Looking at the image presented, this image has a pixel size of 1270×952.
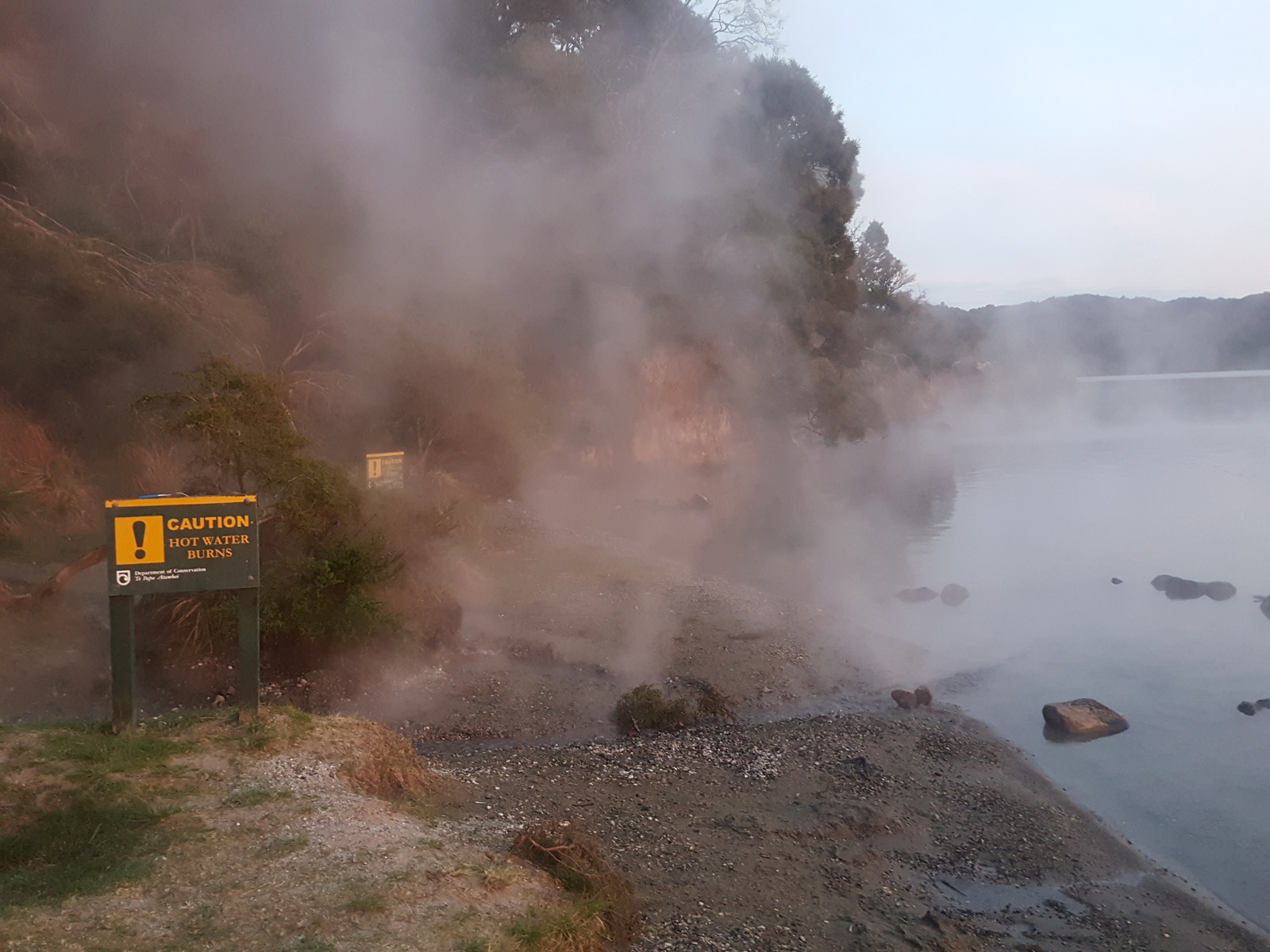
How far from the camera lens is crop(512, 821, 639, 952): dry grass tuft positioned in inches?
130

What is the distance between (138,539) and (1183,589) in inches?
539

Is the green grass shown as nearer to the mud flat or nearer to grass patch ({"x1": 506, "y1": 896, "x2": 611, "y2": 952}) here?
grass patch ({"x1": 506, "y1": 896, "x2": 611, "y2": 952})

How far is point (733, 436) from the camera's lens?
850 inches

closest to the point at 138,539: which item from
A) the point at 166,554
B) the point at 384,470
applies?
the point at 166,554

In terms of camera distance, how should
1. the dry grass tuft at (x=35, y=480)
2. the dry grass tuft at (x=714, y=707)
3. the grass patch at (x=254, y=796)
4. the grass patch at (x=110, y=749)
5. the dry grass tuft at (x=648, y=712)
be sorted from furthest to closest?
the dry grass tuft at (x=35, y=480), the dry grass tuft at (x=714, y=707), the dry grass tuft at (x=648, y=712), the grass patch at (x=110, y=749), the grass patch at (x=254, y=796)

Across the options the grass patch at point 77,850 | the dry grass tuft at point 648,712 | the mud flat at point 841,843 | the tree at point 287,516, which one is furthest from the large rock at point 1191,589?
the grass patch at point 77,850

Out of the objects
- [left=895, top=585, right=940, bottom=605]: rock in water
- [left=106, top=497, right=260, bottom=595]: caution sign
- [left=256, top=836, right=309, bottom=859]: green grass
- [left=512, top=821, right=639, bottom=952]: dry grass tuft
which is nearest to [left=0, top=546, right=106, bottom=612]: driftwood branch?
[left=106, top=497, right=260, bottom=595]: caution sign

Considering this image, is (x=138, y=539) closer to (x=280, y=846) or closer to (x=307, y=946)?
(x=280, y=846)

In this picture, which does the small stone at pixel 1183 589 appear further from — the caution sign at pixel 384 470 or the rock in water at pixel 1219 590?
the caution sign at pixel 384 470

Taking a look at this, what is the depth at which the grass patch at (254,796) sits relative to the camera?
13.2ft

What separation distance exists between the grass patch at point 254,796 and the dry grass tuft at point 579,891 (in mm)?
1032

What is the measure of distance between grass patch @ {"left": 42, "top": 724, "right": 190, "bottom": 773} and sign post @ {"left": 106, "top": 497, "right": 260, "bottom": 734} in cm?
12

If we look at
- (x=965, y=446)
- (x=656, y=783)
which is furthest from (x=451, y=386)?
(x=965, y=446)

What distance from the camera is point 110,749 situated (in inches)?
169
